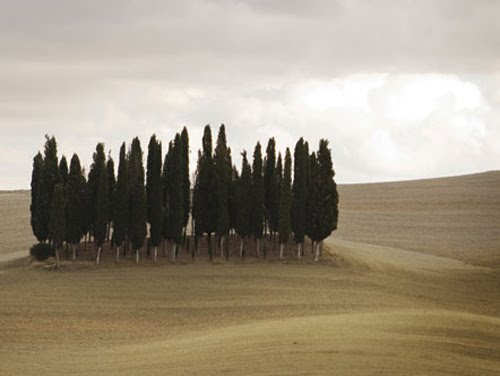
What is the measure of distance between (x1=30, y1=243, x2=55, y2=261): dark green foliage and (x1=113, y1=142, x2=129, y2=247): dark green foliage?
5663mm

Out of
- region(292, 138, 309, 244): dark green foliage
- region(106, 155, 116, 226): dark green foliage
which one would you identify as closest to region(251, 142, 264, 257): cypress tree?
region(292, 138, 309, 244): dark green foliage

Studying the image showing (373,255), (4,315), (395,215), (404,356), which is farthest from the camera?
(395,215)

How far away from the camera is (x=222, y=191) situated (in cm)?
7631

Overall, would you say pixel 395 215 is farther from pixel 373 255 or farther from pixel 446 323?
pixel 446 323

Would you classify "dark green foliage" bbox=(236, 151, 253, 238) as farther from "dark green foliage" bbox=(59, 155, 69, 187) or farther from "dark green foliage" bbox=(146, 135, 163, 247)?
"dark green foliage" bbox=(59, 155, 69, 187)

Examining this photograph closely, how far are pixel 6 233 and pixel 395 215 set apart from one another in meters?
48.2

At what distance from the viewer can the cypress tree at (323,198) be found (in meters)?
74.2

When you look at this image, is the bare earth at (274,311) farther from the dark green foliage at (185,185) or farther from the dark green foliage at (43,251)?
the dark green foliage at (185,185)

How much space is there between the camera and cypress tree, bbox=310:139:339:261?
74.2 metres

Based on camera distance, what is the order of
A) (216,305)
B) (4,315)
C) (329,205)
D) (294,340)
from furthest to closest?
(329,205), (216,305), (4,315), (294,340)

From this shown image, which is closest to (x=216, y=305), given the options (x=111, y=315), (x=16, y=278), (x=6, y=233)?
Answer: (x=111, y=315)

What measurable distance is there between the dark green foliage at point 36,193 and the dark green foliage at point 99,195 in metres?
5.11

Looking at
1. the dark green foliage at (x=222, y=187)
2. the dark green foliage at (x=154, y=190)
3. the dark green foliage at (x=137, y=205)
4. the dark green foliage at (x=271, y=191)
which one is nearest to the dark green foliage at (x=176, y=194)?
the dark green foliage at (x=154, y=190)

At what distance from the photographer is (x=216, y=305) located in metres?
59.3
